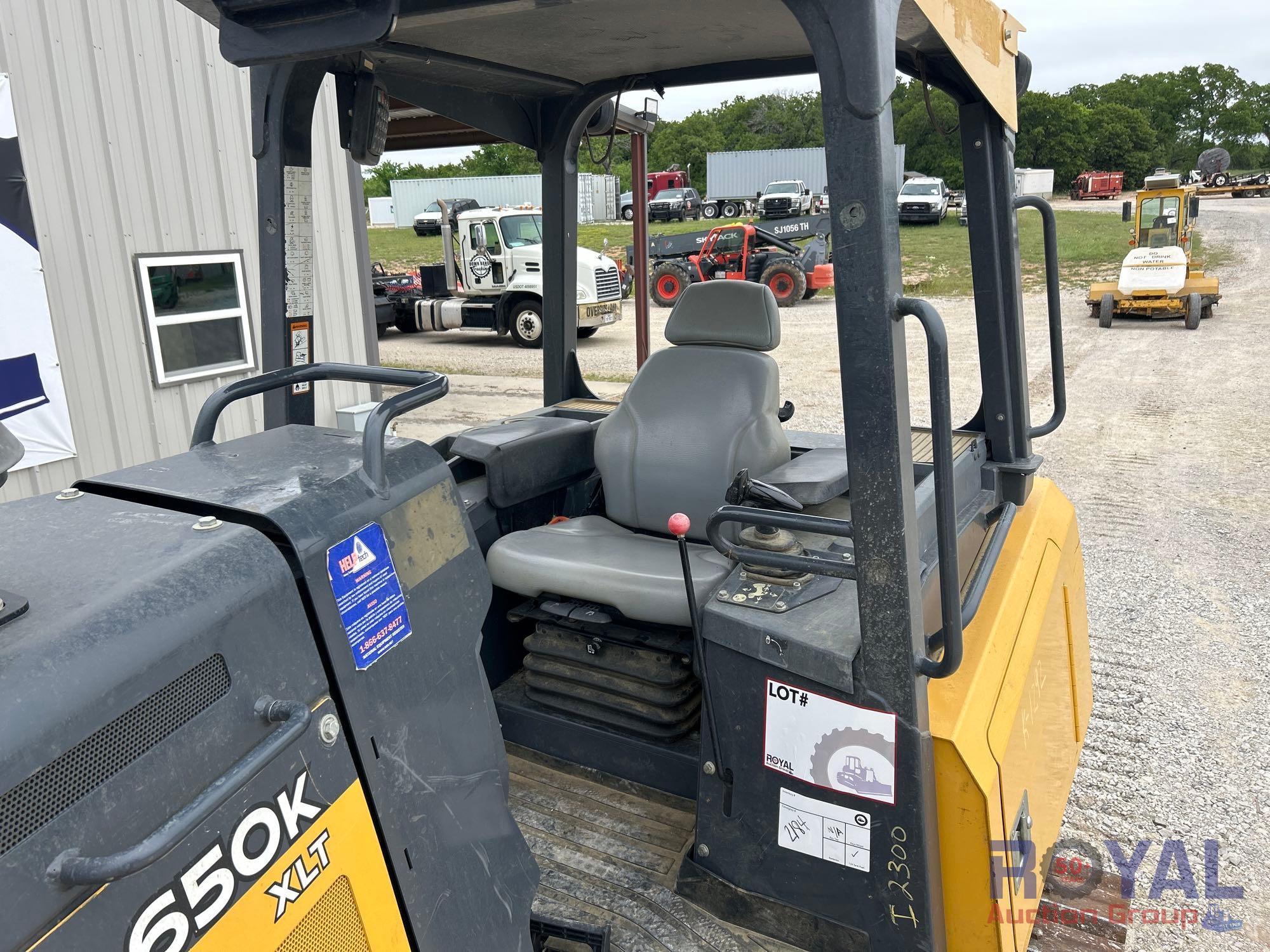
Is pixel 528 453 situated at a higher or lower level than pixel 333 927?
higher

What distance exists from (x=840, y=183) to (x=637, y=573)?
1307 mm

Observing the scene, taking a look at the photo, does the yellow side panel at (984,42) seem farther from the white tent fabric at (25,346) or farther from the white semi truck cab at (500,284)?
the white semi truck cab at (500,284)

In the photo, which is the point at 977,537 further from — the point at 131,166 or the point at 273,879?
the point at 131,166

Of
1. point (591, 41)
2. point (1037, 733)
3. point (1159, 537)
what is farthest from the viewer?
point (1159, 537)

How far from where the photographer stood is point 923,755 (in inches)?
63.3

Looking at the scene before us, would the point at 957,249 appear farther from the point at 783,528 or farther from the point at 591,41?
the point at 783,528

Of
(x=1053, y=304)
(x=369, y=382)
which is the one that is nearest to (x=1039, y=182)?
(x=1053, y=304)

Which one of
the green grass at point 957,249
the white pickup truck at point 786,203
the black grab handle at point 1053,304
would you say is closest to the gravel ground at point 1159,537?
the black grab handle at point 1053,304

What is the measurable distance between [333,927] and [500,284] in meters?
15.4

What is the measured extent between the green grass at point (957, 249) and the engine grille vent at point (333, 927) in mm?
13692

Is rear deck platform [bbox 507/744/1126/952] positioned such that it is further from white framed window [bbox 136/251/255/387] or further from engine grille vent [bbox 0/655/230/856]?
white framed window [bbox 136/251/255/387]

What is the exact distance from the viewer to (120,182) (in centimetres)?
517

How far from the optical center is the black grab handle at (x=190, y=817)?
81 cm

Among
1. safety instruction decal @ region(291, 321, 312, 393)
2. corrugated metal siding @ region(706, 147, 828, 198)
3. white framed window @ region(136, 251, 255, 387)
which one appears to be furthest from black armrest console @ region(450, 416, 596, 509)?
corrugated metal siding @ region(706, 147, 828, 198)
